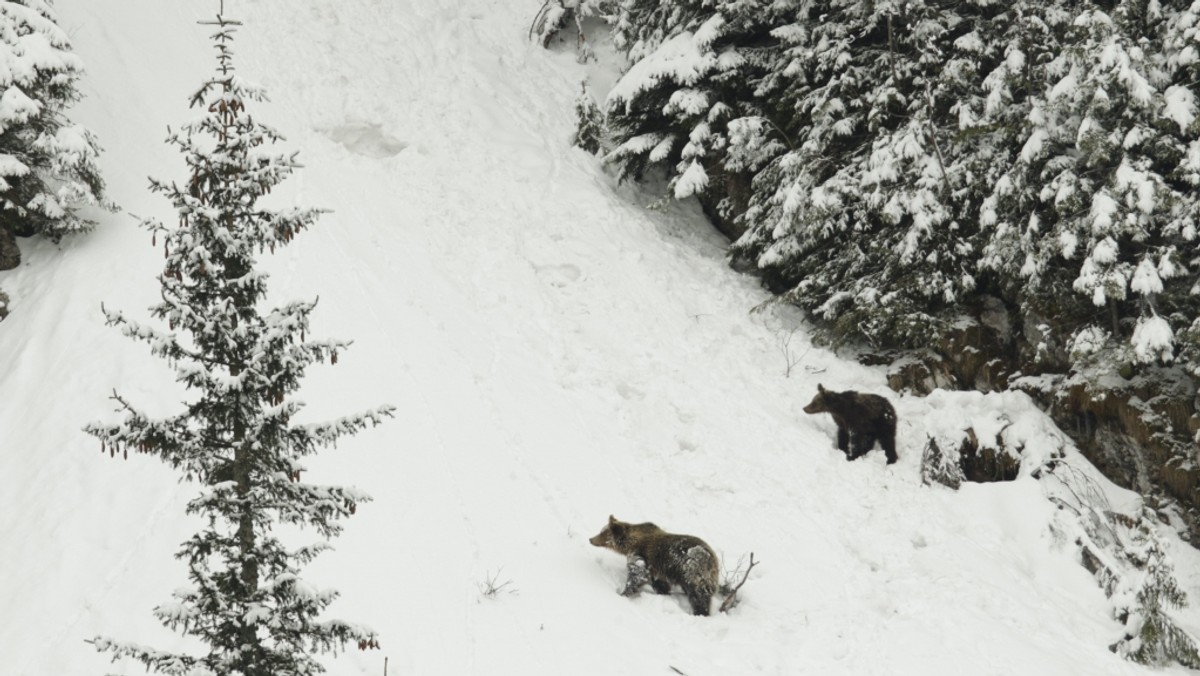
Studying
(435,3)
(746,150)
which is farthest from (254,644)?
(435,3)

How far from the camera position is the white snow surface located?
7637mm

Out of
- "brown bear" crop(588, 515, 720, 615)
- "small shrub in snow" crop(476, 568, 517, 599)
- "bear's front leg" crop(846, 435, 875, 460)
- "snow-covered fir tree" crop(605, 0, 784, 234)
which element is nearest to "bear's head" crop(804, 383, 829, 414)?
"bear's front leg" crop(846, 435, 875, 460)

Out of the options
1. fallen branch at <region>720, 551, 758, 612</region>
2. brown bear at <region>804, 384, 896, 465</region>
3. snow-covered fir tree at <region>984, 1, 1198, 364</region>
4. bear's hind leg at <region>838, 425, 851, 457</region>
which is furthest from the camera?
bear's hind leg at <region>838, 425, 851, 457</region>

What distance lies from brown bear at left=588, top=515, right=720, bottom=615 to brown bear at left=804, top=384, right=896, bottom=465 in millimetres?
3924

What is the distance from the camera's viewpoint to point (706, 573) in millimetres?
8023

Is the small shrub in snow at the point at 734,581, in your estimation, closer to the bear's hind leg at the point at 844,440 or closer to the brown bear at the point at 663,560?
the brown bear at the point at 663,560

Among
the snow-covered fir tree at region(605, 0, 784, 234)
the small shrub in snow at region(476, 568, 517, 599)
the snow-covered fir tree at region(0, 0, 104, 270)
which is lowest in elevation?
the small shrub in snow at region(476, 568, 517, 599)

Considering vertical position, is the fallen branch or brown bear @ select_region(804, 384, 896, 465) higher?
brown bear @ select_region(804, 384, 896, 465)

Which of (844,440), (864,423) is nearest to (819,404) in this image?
(844,440)

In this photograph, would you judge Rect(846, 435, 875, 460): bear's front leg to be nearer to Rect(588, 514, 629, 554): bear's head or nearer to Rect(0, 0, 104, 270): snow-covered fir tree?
Rect(588, 514, 629, 554): bear's head

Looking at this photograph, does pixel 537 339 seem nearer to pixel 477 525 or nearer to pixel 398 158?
pixel 477 525

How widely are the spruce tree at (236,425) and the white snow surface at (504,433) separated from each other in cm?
268

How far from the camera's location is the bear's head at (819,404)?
11594 mm

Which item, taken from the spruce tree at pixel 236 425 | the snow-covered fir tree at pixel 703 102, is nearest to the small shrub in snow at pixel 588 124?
the snow-covered fir tree at pixel 703 102
